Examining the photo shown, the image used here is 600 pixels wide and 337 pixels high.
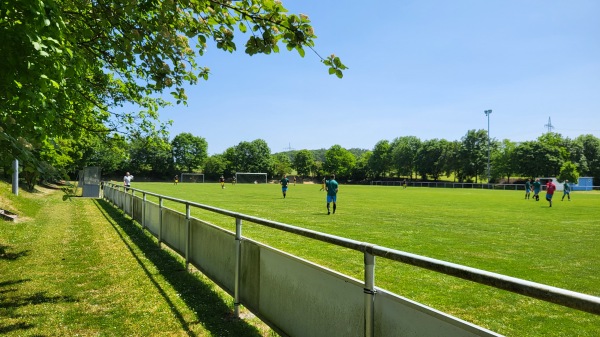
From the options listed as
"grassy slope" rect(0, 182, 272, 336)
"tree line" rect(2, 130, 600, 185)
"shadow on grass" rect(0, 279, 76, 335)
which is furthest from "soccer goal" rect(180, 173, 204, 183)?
"shadow on grass" rect(0, 279, 76, 335)

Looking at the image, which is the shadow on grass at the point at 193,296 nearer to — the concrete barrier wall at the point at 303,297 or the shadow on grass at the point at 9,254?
the concrete barrier wall at the point at 303,297

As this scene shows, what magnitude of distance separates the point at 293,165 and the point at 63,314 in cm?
13989

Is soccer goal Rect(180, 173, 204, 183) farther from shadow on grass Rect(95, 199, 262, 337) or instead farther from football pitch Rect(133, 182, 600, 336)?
shadow on grass Rect(95, 199, 262, 337)

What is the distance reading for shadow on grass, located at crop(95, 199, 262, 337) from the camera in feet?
15.2

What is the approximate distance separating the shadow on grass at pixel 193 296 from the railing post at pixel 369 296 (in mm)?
2133

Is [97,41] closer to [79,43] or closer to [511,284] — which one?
[79,43]

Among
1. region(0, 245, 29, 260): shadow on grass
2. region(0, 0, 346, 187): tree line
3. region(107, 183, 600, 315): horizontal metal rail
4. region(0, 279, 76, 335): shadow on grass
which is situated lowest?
region(0, 279, 76, 335): shadow on grass

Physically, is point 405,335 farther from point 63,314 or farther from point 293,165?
point 293,165

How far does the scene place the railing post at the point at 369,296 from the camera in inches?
105

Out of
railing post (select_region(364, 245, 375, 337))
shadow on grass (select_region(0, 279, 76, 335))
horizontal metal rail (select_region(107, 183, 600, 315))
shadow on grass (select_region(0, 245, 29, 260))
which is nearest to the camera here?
Result: horizontal metal rail (select_region(107, 183, 600, 315))

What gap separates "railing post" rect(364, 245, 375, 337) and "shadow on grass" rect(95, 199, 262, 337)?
2133mm

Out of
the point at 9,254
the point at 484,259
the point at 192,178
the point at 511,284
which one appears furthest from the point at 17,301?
the point at 192,178

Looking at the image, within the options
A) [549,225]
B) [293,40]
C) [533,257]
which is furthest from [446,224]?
[293,40]

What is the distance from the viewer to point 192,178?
110 m
